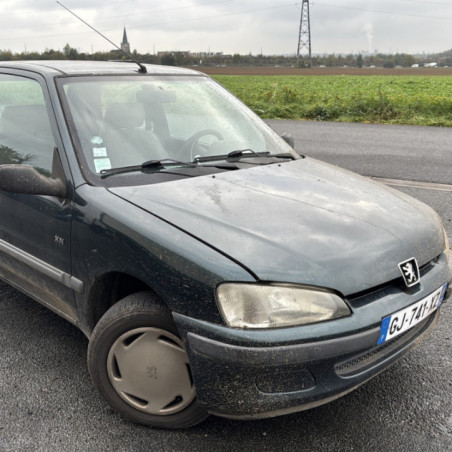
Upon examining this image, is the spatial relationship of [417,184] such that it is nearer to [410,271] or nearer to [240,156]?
[240,156]

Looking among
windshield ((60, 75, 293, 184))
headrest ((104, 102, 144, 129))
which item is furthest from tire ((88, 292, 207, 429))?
headrest ((104, 102, 144, 129))

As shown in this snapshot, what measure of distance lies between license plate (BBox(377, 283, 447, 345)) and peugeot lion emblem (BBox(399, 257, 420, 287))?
94 millimetres

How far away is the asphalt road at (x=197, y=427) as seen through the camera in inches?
90.4

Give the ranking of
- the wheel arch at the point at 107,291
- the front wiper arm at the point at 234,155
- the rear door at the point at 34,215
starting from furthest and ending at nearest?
the front wiper arm at the point at 234,155, the rear door at the point at 34,215, the wheel arch at the point at 107,291

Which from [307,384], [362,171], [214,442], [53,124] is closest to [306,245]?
[307,384]

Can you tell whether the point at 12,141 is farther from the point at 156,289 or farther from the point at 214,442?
the point at 214,442

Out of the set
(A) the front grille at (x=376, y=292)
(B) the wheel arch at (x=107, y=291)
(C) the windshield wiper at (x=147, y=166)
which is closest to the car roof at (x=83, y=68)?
Result: (C) the windshield wiper at (x=147, y=166)

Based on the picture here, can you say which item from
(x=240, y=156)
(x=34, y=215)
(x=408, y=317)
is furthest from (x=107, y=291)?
(x=408, y=317)

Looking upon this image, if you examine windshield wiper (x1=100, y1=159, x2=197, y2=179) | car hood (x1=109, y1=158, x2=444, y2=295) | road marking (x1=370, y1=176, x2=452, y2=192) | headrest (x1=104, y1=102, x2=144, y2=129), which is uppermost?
headrest (x1=104, y1=102, x2=144, y2=129)

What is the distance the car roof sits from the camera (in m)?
Result: 3.07

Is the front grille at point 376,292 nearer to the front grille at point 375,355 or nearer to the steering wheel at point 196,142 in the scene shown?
the front grille at point 375,355

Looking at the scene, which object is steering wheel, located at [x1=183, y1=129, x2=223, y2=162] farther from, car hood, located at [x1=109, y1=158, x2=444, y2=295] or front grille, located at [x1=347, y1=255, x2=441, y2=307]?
front grille, located at [x1=347, y1=255, x2=441, y2=307]

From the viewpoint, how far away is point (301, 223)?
2.33 m

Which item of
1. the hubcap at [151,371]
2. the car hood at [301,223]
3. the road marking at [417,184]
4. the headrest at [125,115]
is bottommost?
the road marking at [417,184]
